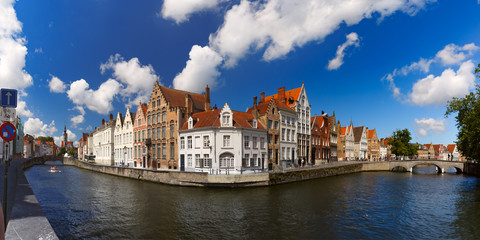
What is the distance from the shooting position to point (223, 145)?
35.7 metres

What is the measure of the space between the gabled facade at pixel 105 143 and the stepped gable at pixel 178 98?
26.3 meters

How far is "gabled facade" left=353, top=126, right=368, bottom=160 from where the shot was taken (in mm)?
81188

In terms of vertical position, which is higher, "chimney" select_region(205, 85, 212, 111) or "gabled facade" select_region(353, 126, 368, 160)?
"chimney" select_region(205, 85, 212, 111)

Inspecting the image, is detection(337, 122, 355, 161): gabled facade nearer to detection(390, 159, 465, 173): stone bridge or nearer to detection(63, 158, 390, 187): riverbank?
detection(390, 159, 465, 173): stone bridge

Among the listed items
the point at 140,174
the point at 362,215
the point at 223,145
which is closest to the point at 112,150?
the point at 140,174

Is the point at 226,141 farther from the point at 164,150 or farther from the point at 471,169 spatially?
the point at 471,169

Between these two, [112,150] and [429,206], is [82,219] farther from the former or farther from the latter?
[112,150]

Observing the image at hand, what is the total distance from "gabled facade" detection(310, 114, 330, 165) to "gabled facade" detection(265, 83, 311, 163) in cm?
299

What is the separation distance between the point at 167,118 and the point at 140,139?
11654 mm

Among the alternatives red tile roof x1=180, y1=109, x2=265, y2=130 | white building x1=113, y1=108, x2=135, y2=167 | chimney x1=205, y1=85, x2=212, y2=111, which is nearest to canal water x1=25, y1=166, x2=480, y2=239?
red tile roof x1=180, y1=109, x2=265, y2=130

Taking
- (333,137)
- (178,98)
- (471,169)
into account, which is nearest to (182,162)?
(178,98)

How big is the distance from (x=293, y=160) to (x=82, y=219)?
37.6 m

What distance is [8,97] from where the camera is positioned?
27.0 feet

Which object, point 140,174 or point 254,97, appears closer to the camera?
point 140,174
